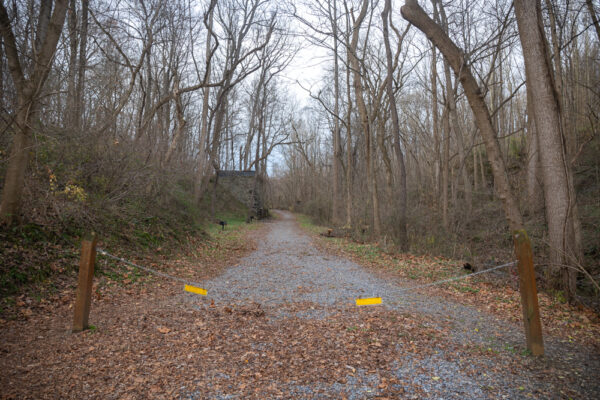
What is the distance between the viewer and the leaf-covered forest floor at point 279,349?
309 cm

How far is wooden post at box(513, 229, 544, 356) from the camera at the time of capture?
3.73m

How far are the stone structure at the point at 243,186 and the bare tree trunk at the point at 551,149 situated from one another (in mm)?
22046

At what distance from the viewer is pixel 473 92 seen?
7199mm

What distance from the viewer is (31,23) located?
751 cm

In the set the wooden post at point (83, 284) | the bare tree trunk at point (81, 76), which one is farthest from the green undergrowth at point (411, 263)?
the bare tree trunk at point (81, 76)

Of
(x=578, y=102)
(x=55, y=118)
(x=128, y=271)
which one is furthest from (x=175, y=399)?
(x=578, y=102)

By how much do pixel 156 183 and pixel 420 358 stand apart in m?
9.48

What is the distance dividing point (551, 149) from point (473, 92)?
1.90 meters

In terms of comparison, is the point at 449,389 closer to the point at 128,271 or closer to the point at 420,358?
the point at 420,358

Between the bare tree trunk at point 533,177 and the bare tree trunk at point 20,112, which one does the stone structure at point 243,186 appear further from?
the bare tree trunk at point 20,112

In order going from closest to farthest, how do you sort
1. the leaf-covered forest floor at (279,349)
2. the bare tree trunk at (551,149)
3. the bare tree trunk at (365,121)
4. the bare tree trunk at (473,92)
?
the leaf-covered forest floor at (279,349) → the bare tree trunk at (551,149) → the bare tree trunk at (473,92) → the bare tree trunk at (365,121)

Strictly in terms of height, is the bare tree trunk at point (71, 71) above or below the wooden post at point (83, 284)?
above

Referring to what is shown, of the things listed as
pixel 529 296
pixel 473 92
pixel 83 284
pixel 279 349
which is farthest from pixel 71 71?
pixel 529 296

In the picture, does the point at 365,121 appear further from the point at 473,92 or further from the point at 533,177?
the point at 473,92
